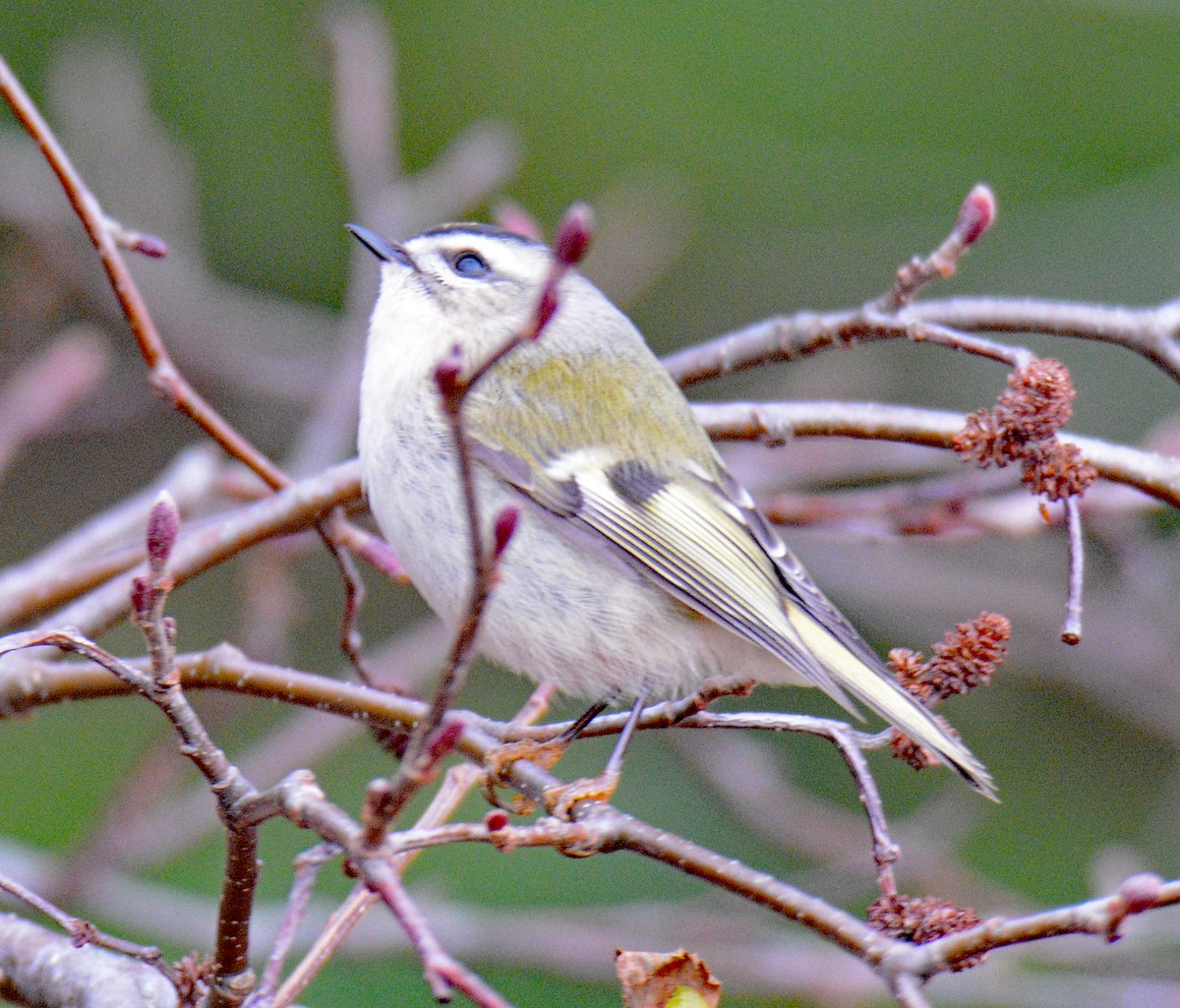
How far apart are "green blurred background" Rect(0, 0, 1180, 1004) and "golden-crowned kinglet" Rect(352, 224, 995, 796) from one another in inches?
65.6

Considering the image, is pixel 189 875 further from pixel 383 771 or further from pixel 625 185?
pixel 625 185

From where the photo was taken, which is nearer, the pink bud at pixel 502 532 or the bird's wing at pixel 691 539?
the pink bud at pixel 502 532

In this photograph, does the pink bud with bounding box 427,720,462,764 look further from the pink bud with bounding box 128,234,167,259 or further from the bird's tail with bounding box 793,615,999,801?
the pink bud with bounding box 128,234,167,259

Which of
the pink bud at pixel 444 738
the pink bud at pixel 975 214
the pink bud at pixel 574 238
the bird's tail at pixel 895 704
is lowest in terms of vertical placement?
the pink bud at pixel 444 738

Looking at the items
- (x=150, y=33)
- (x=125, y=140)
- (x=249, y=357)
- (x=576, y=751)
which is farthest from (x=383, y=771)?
(x=150, y=33)

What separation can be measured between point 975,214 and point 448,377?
891 mm

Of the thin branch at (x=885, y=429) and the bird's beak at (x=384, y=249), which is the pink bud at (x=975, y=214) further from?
the bird's beak at (x=384, y=249)

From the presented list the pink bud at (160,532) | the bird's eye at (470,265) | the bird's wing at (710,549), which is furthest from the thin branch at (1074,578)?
the bird's eye at (470,265)

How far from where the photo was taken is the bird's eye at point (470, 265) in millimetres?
2199

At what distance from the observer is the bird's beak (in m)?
2.16

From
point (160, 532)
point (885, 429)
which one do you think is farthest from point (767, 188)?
point (160, 532)

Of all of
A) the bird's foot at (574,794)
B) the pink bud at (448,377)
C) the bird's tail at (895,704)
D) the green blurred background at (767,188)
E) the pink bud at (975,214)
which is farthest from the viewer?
the green blurred background at (767,188)

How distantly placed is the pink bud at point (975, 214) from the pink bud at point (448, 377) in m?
0.86

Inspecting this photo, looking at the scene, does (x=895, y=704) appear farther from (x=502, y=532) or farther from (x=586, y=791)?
(x=502, y=532)
